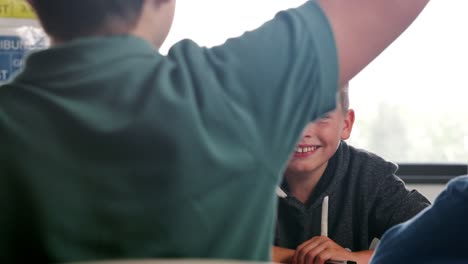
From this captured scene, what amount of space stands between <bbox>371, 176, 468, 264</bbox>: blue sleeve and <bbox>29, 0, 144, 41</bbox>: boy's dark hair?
47 cm

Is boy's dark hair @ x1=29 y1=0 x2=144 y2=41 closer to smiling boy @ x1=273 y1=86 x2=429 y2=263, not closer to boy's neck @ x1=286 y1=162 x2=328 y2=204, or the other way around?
smiling boy @ x1=273 y1=86 x2=429 y2=263

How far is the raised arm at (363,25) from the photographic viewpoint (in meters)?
0.62

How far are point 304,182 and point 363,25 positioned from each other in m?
1.56

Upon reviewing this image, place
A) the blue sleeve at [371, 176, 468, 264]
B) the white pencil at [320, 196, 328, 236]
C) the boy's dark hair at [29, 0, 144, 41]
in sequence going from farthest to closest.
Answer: the white pencil at [320, 196, 328, 236] < the blue sleeve at [371, 176, 468, 264] < the boy's dark hair at [29, 0, 144, 41]

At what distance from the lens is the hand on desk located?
1867 millimetres

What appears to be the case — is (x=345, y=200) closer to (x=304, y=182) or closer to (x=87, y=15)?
(x=304, y=182)

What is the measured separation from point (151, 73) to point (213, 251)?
140 mm

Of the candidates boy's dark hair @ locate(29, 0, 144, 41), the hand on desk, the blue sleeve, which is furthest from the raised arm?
the hand on desk

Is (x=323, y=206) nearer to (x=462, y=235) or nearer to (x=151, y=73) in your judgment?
(x=462, y=235)

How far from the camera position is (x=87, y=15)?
1.97 ft

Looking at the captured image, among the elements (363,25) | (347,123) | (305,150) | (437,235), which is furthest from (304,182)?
(363,25)

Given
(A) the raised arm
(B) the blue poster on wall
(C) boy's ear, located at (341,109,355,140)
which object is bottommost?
(C) boy's ear, located at (341,109,355,140)

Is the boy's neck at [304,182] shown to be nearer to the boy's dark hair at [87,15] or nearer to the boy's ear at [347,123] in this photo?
the boy's ear at [347,123]

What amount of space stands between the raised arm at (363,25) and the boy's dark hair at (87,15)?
6.4 inches
